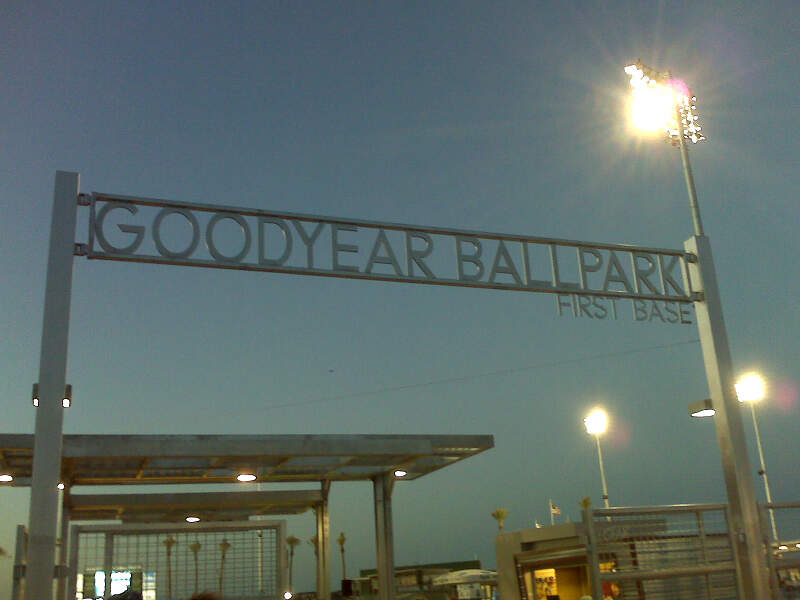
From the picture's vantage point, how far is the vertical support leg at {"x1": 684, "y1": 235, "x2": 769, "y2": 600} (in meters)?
9.55

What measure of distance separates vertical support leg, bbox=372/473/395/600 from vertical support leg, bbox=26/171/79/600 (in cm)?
855

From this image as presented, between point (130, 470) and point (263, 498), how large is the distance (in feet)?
8.66

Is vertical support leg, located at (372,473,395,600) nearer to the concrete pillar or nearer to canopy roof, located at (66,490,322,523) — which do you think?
canopy roof, located at (66,490,322,523)

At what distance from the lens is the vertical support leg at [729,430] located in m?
9.55

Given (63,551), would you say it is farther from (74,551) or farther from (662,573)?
(662,573)

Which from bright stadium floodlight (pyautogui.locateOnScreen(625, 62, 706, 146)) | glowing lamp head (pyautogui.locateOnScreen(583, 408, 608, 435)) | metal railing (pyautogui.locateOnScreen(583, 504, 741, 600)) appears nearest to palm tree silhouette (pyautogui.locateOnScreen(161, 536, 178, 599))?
metal railing (pyautogui.locateOnScreen(583, 504, 741, 600))

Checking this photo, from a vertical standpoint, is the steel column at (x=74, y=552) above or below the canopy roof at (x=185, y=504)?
below

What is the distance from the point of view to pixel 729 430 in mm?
10383

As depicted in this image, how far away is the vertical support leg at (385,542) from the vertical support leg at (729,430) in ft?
21.2

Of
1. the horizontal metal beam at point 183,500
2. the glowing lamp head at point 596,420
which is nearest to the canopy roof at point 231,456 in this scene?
the horizontal metal beam at point 183,500

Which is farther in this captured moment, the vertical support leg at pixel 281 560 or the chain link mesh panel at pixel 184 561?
the vertical support leg at pixel 281 560

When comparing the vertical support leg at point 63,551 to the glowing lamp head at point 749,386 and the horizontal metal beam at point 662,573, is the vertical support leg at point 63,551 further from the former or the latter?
the glowing lamp head at point 749,386

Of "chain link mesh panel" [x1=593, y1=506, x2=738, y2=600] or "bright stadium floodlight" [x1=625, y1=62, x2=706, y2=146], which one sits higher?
"bright stadium floodlight" [x1=625, y1=62, x2=706, y2=146]

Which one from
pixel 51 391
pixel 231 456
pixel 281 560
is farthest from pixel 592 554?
pixel 231 456
